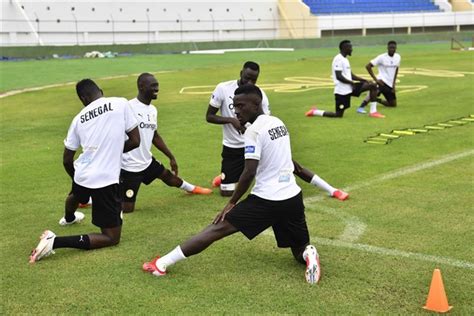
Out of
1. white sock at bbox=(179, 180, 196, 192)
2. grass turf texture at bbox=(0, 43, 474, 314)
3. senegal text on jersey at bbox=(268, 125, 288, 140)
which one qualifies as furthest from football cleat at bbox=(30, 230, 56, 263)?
white sock at bbox=(179, 180, 196, 192)

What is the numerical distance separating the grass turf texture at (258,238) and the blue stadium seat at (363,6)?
5077 cm

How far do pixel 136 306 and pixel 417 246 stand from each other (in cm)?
304

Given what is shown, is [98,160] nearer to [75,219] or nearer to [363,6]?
[75,219]

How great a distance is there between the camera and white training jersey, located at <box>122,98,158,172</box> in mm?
8578

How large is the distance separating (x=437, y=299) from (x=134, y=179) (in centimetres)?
459

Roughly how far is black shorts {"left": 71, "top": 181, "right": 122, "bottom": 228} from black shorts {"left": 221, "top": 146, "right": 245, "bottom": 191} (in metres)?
2.66

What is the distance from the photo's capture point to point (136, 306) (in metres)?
5.50

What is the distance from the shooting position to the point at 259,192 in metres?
6.02

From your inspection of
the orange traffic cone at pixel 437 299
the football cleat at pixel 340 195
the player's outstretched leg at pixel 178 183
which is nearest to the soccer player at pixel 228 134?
the player's outstretched leg at pixel 178 183

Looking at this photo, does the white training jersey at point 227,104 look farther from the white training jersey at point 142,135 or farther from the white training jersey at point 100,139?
the white training jersey at point 100,139

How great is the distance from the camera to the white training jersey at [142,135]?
8.58 m

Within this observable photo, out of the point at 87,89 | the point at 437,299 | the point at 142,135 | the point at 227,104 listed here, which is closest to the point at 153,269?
the point at 87,89

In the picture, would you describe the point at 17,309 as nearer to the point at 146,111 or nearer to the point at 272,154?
the point at 272,154

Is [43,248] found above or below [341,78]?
below
